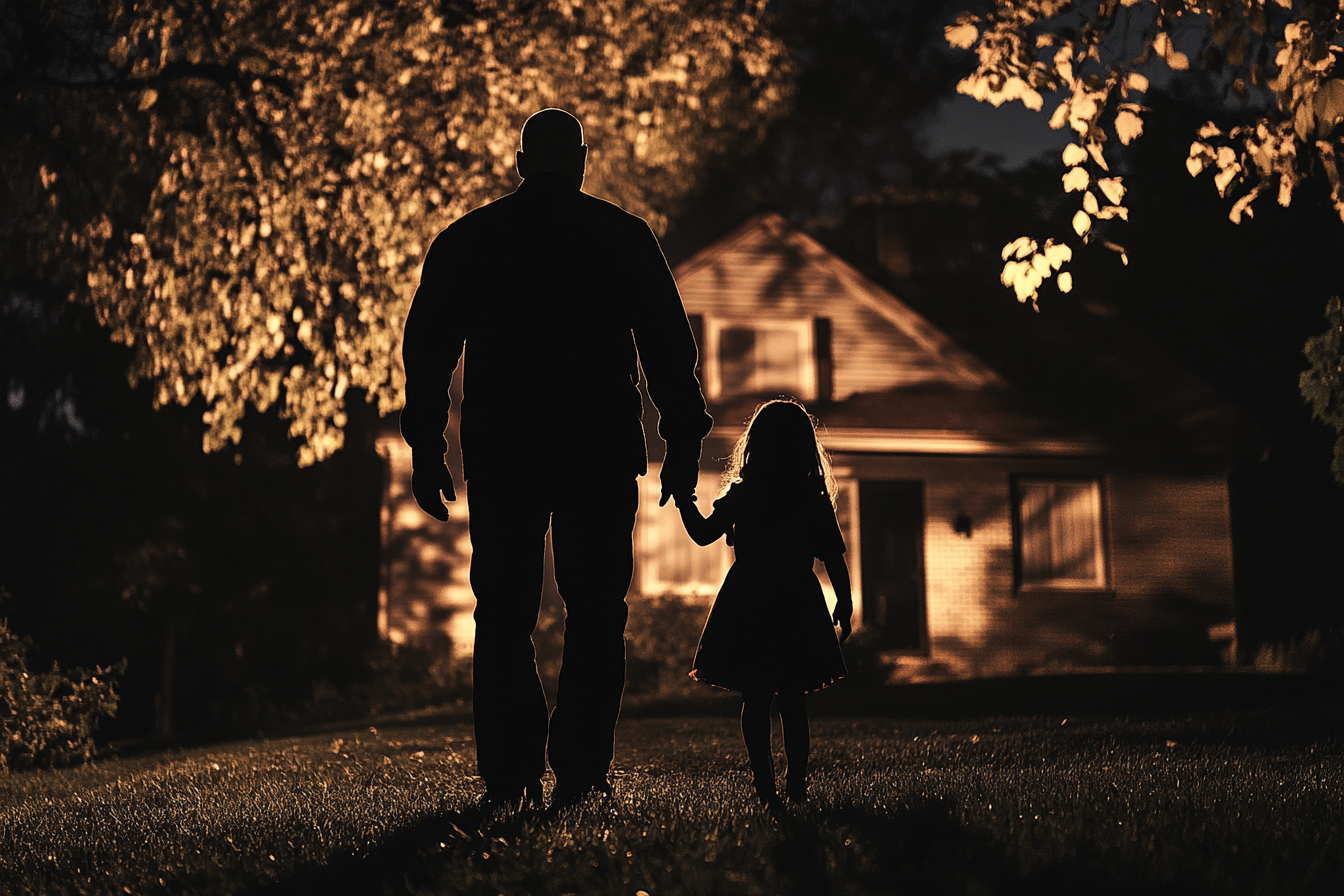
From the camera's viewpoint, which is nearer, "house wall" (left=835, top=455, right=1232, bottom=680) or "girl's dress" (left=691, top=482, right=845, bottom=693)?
"girl's dress" (left=691, top=482, right=845, bottom=693)

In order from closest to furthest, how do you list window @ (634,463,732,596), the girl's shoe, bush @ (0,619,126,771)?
1. the girl's shoe
2. bush @ (0,619,126,771)
3. window @ (634,463,732,596)

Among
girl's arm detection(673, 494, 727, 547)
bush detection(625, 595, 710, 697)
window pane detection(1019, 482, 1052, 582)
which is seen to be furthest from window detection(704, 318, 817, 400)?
girl's arm detection(673, 494, 727, 547)

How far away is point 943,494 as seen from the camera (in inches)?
792

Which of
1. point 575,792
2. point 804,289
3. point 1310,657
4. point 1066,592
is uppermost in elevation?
point 804,289

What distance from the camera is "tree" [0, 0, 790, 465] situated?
12617 millimetres

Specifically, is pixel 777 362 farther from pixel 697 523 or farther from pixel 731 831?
pixel 731 831

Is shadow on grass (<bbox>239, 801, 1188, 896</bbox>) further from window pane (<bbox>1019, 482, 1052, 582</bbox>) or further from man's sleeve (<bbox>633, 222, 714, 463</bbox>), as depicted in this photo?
window pane (<bbox>1019, 482, 1052, 582</bbox>)

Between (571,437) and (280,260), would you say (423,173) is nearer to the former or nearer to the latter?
(280,260)

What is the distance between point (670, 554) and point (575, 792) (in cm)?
1480

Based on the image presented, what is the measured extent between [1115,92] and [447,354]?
12.7 feet

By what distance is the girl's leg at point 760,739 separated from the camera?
17.8 ft

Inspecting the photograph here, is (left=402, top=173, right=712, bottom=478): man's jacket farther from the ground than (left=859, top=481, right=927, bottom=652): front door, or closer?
farther from the ground

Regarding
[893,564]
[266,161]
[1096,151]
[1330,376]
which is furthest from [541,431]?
[893,564]

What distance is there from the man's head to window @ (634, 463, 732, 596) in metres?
14.2
